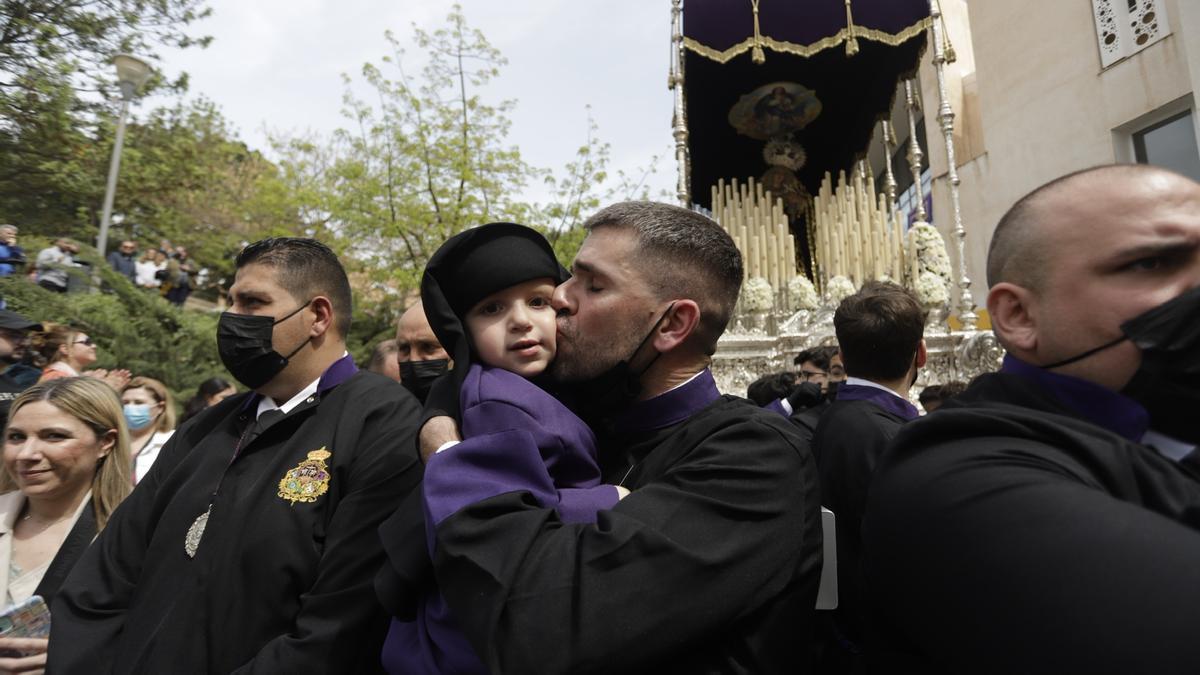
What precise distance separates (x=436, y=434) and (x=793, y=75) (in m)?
9.86

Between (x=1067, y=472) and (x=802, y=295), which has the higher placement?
(x=802, y=295)

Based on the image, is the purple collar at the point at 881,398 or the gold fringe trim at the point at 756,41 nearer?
the purple collar at the point at 881,398

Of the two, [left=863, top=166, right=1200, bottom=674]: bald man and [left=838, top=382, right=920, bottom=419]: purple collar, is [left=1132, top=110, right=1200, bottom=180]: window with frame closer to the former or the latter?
[left=838, top=382, right=920, bottom=419]: purple collar

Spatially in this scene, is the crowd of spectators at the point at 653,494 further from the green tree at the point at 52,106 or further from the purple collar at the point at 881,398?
the green tree at the point at 52,106

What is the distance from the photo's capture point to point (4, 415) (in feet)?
14.5

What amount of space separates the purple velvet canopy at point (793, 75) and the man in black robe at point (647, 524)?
7921 mm

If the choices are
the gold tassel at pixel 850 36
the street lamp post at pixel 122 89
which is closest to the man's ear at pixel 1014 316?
the gold tassel at pixel 850 36

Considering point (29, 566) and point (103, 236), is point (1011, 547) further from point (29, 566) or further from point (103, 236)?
point (103, 236)

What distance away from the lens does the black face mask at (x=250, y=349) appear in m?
2.61

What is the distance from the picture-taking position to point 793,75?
396 inches

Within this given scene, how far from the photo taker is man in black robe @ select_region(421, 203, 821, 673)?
52.8 inches

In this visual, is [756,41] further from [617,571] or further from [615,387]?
[617,571]

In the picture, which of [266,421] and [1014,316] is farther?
[266,421]

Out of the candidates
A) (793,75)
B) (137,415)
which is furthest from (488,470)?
(793,75)
